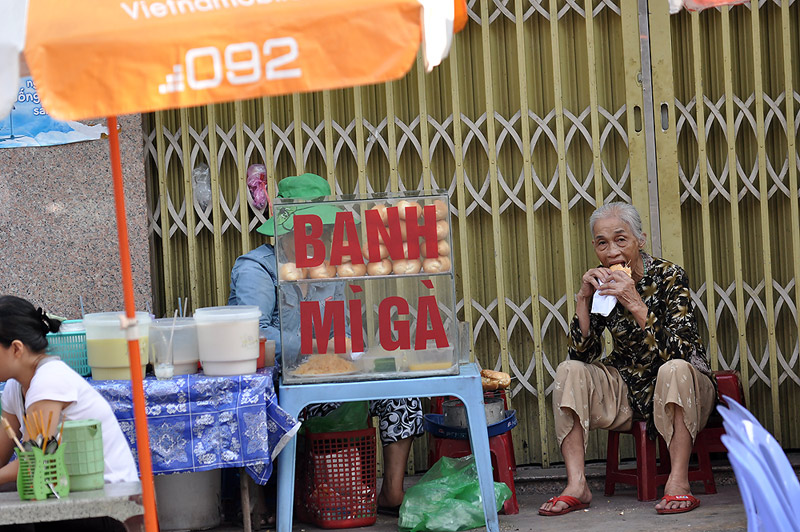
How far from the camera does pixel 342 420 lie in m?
4.72

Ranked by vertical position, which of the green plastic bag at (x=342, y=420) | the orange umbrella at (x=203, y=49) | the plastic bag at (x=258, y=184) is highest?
the orange umbrella at (x=203, y=49)

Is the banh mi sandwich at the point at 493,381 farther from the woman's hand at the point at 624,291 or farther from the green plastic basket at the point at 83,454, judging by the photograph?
the green plastic basket at the point at 83,454

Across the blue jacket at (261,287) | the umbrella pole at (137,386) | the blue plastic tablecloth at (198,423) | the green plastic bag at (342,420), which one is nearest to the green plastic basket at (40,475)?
the umbrella pole at (137,386)

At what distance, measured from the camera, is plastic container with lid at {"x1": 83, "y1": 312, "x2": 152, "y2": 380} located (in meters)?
4.17

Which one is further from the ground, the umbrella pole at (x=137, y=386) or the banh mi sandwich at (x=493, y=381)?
the umbrella pole at (x=137, y=386)

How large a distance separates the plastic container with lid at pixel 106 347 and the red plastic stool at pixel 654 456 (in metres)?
2.41

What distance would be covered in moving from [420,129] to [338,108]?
0.50m

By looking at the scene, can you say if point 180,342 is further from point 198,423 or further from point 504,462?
point 504,462

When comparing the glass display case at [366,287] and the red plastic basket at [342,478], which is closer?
the glass display case at [366,287]

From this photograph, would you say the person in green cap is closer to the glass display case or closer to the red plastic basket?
the red plastic basket

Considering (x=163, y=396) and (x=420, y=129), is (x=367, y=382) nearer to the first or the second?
(x=163, y=396)

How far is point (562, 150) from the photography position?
18.1ft

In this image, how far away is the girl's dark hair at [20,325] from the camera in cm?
361

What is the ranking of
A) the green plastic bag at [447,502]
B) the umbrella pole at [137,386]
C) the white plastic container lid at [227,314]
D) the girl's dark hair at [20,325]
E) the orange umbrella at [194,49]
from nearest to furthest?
1. the orange umbrella at [194,49]
2. the umbrella pole at [137,386]
3. the girl's dark hair at [20,325]
4. the white plastic container lid at [227,314]
5. the green plastic bag at [447,502]
